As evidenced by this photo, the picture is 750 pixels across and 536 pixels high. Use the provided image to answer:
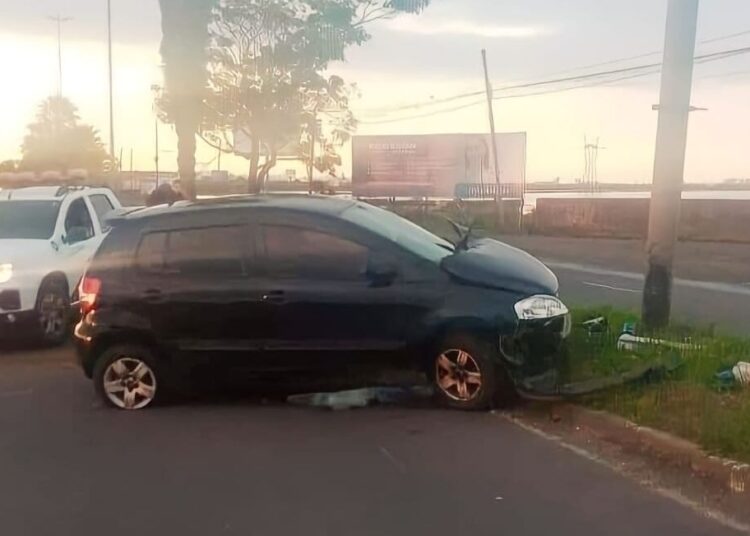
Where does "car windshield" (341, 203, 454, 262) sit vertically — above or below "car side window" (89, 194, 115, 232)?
above

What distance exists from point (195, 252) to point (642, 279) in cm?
1238

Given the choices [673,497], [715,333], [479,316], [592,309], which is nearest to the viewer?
[673,497]

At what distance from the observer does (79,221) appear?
12.8 m

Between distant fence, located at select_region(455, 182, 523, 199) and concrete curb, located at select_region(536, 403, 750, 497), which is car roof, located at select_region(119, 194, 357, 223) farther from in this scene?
distant fence, located at select_region(455, 182, 523, 199)

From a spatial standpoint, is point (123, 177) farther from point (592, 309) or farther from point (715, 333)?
point (715, 333)

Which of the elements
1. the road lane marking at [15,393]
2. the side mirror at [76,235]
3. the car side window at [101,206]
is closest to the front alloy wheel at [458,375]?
the road lane marking at [15,393]

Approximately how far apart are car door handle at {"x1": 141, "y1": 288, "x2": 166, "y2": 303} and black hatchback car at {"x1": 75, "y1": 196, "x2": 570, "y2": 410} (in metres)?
0.01

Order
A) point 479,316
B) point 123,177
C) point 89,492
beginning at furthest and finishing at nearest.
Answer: point 123,177, point 479,316, point 89,492

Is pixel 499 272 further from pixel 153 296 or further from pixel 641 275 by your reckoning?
pixel 641 275

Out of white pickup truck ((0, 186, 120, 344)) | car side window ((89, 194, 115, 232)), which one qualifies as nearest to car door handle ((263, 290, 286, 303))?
white pickup truck ((0, 186, 120, 344))

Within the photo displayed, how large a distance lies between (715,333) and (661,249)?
3.00ft

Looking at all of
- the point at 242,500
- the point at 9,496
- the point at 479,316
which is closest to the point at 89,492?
the point at 9,496

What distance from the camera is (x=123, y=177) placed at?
73.0 ft

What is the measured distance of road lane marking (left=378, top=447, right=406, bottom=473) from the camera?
6.21 metres
